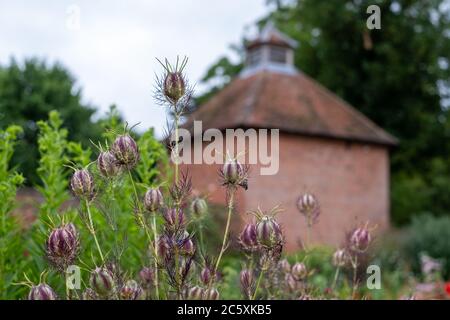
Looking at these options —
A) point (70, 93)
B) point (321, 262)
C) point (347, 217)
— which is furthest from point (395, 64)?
point (321, 262)

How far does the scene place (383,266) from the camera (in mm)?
15859

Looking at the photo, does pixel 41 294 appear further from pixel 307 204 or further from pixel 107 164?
pixel 307 204

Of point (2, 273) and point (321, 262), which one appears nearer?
point (2, 273)

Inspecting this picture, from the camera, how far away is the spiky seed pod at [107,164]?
2.09 metres

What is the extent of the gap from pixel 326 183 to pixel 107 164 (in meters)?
21.5

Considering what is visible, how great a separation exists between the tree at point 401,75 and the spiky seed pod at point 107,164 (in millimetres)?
27468

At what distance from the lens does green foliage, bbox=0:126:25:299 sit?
10.6 feet

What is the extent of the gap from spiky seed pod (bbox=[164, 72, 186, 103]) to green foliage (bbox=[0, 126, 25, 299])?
135 cm

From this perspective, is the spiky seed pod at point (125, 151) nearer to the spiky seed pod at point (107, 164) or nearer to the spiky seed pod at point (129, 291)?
the spiky seed pod at point (107, 164)

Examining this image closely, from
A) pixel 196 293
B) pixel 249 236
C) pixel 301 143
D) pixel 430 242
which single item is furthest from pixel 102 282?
pixel 301 143

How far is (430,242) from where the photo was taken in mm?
16859

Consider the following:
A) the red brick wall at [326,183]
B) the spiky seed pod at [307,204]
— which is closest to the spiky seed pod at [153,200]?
the spiky seed pod at [307,204]
